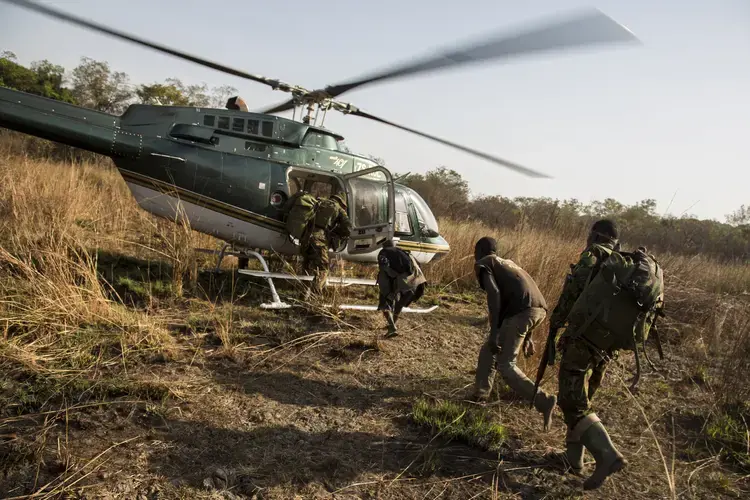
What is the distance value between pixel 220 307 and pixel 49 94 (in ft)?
64.3

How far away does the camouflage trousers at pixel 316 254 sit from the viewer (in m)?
6.18

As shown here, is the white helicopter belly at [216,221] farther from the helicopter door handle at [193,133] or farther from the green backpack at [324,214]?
the helicopter door handle at [193,133]

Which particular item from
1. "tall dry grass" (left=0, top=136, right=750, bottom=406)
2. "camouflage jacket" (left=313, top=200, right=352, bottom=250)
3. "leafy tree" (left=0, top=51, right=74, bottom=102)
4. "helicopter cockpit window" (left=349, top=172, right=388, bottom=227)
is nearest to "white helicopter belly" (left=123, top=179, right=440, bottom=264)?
"tall dry grass" (left=0, top=136, right=750, bottom=406)

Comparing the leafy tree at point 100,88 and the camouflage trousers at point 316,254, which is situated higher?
the leafy tree at point 100,88

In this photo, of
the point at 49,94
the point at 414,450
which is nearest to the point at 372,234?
the point at 414,450

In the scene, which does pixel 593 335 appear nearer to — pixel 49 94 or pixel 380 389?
pixel 380 389

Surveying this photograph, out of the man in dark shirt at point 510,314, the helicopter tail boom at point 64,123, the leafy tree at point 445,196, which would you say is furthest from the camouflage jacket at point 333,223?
the leafy tree at point 445,196

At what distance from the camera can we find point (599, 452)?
2.80 metres

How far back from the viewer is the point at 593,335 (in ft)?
9.68

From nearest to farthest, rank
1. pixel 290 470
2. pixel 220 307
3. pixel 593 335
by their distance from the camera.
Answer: pixel 290 470, pixel 593 335, pixel 220 307

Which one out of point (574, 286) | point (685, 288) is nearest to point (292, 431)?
point (574, 286)

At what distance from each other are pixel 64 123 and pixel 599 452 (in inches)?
261

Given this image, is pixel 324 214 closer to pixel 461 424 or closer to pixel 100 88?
pixel 461 424

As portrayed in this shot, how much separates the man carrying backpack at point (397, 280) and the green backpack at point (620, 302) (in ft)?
7.43
